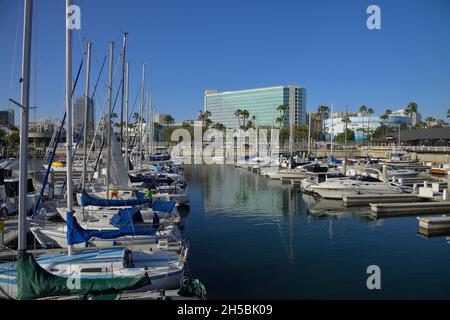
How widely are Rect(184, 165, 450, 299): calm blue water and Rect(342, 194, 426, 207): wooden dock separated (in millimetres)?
1166

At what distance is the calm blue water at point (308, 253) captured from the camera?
16656 millimetres

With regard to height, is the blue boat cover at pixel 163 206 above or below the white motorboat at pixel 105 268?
above

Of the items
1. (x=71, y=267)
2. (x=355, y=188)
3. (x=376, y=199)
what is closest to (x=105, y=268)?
(x=71, y=267)

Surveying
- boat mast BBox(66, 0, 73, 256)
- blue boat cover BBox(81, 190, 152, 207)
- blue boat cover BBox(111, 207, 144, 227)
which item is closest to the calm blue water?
blue boat cover BBox(111, 207, 144, 227)

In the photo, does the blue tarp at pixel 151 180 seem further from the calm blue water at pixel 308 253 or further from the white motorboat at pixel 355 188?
the white motorboat at pixel 355 188

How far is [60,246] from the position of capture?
1900 cm

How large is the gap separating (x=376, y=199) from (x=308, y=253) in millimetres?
17892

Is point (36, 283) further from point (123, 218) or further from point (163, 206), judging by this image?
point (163, 206)

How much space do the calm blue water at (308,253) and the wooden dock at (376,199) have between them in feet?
3.83

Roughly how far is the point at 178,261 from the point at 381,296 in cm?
842

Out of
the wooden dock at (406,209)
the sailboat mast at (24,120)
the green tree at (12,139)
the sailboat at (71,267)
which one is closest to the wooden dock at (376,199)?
the wooden dock at (406,209)

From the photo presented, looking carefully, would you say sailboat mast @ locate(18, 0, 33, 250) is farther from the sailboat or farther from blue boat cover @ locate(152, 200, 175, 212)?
blue boat cover @ locate(152, 200, 175, 212)

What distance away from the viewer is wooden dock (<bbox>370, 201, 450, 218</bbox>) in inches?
1281

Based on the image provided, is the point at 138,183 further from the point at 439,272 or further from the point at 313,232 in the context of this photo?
the point at 439,272
